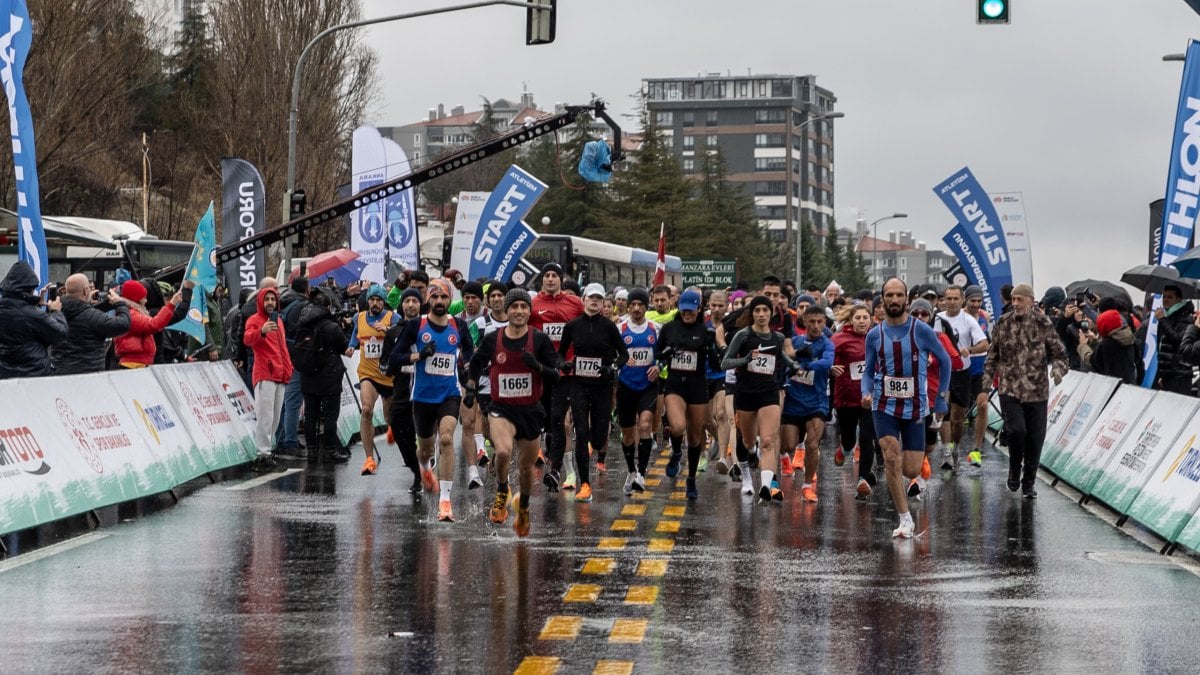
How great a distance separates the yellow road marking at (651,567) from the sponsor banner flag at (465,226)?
2073 centimetres

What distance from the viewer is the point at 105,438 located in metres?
14.5

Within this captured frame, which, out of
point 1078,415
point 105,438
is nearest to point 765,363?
point 1078,415

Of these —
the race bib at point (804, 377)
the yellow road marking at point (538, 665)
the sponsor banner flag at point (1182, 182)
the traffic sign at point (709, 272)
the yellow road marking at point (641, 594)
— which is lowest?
the yellow road marking at point (538, 665)

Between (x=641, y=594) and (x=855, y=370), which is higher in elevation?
(x=855, y=370)

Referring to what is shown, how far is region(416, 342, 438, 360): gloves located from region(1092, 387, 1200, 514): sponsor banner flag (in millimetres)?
5896

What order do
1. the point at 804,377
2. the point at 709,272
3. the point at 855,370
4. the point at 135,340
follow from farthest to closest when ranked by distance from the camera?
1. the point at 709,272
2. the point at 135,340
3. the point at 855,370
4. the point at 804,377

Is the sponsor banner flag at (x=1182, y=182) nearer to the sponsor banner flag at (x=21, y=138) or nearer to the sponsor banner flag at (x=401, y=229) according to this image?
the sponsor banner flag at (x=21, y=138)

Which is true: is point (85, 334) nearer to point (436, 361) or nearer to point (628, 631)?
point (436, 361)

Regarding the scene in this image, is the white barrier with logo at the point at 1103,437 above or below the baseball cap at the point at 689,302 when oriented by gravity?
below

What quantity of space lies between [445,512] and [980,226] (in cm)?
1741

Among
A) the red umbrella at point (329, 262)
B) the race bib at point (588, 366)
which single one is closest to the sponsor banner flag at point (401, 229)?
the red umbrella at point (329, 262)

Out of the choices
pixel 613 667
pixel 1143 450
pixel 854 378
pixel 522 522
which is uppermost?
pixel 854 378

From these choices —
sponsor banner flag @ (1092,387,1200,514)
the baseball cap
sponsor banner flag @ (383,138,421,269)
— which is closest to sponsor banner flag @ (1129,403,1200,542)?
sponsor banner flag @ (1092,387,1200,514)

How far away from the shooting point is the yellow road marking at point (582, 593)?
9954mm
